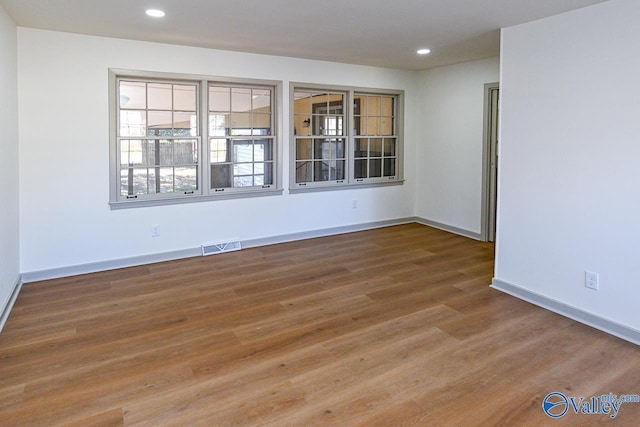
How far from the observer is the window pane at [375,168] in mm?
6621

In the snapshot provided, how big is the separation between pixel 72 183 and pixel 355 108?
12.4 feet

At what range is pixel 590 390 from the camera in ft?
8.07

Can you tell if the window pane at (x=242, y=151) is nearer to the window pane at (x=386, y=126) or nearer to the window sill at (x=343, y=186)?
the window sill at (x=343, y=186)

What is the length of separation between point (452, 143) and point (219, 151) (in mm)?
3282

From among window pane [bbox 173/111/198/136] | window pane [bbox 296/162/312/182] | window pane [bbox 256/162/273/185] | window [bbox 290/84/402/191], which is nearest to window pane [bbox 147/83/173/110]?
window pane [bbox 173/111/198/136]

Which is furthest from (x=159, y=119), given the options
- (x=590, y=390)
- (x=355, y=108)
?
(x=590, y=390)

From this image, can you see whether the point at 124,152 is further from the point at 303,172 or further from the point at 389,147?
the point at 389,147

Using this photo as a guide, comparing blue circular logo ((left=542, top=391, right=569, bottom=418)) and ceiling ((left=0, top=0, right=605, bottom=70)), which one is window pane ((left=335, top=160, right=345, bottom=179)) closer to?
ceiling ((left=0, top=0, right=605, bottom=70))

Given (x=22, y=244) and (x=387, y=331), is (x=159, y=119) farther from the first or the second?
(x=387, y=331)

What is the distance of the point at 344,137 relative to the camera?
628 cm

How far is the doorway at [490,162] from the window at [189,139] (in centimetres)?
275

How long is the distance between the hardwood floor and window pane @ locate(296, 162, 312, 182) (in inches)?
68.3

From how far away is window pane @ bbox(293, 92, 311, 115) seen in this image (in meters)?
5.79

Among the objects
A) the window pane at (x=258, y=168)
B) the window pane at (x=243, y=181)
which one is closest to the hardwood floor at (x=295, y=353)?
the window pane at (x=243, y=181)
